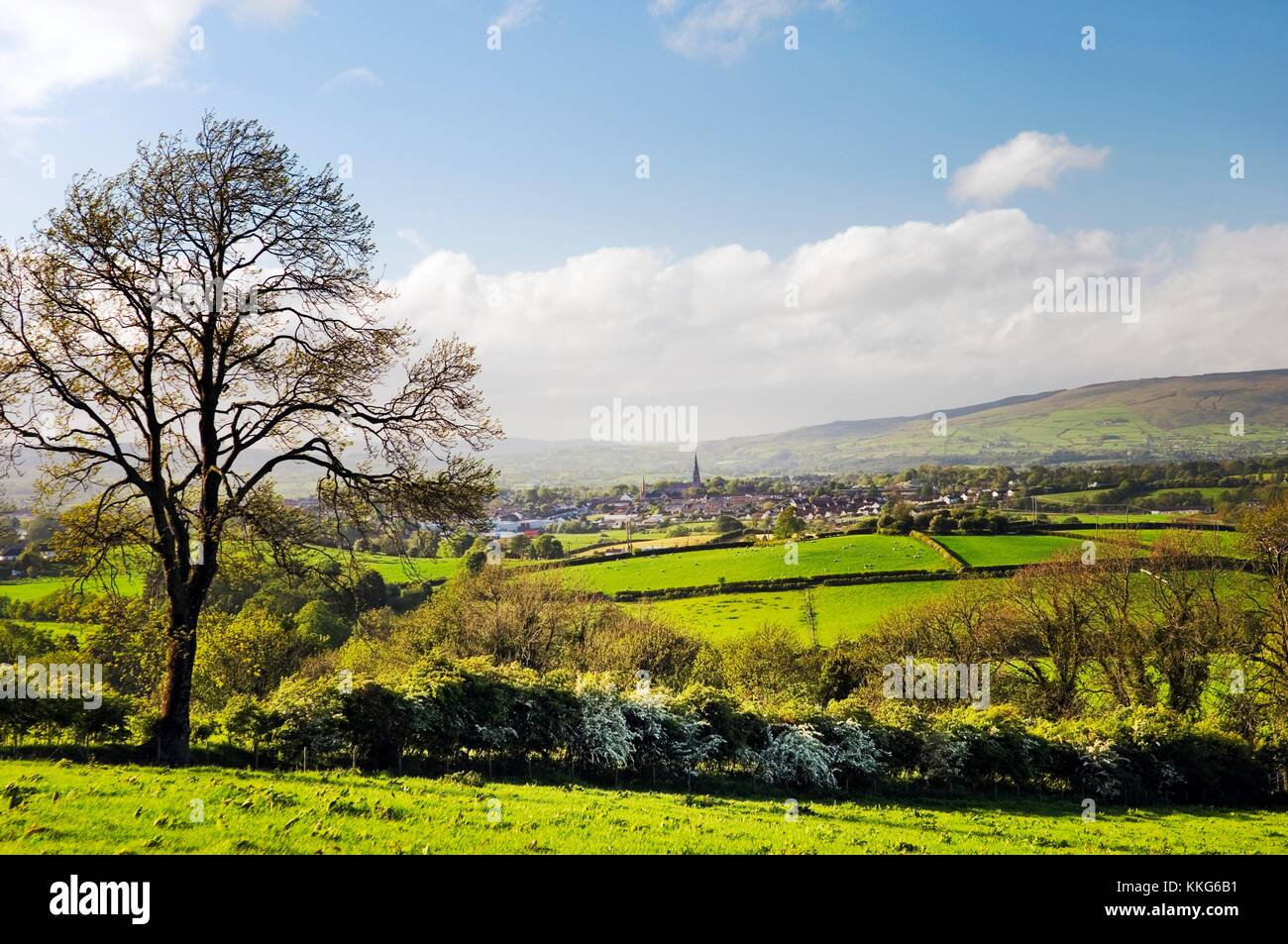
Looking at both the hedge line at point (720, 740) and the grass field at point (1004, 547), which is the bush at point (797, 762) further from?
the grass field at point (1004, 547)

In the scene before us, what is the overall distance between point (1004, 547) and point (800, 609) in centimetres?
2984

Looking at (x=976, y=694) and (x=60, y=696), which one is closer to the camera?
(x=60, y=696)

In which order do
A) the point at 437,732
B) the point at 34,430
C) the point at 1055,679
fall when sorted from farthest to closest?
the point at 1055,679, the point at 437,732, the point at 34,430

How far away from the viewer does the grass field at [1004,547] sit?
72.9m

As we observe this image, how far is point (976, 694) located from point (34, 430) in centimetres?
4354

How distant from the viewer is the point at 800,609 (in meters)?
66.8

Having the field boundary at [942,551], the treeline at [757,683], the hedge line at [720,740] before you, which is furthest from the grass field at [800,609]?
the hedge line at [720,740]

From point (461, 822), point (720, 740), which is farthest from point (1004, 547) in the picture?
point (461, 822)

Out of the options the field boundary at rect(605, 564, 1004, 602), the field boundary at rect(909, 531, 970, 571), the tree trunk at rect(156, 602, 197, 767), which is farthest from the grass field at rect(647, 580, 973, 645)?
the tree trunk at rect(156, 602, 197, 767)

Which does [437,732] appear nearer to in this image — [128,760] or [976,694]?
[128,760]

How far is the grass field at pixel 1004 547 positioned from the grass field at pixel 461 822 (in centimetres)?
5642
